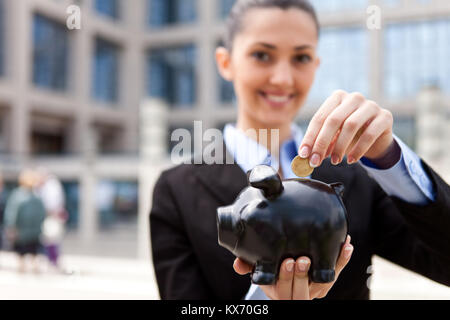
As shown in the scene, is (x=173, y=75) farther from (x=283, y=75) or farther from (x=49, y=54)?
(x=283, y=75)

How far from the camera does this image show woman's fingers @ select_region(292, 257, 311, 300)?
0.45 metres

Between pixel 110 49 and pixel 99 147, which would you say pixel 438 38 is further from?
pixel 99 147

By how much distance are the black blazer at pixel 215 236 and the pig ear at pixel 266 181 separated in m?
0.25

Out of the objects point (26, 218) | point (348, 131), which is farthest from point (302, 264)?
point (26, 218)

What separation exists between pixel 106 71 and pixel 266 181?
16504 millimetres

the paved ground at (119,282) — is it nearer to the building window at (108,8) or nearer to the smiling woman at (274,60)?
the smiling woman at (274,60)

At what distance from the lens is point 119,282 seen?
158 inches

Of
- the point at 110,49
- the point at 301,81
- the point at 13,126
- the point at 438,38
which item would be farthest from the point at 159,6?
the point at 301,81

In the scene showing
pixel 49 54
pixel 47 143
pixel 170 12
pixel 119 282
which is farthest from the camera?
pixel 170 12

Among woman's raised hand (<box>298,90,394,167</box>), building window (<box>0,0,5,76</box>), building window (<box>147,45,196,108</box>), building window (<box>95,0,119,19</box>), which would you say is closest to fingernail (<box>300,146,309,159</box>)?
woman's raised hand (<box>298,90,394,167</box>)

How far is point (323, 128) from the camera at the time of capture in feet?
1.48

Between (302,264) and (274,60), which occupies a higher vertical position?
(274,60)

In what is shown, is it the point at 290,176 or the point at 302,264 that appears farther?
the point at 290,176
